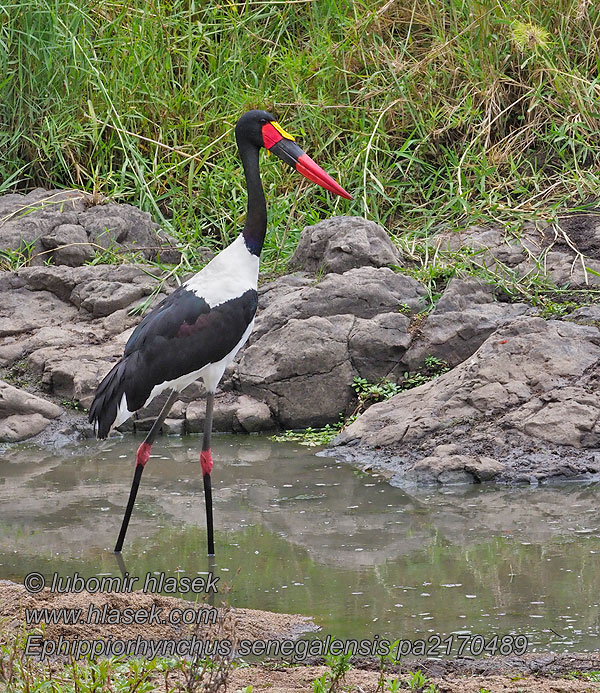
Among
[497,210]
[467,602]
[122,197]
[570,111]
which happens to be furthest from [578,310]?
[122,197]

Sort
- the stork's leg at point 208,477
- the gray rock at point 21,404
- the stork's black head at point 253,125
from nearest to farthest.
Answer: the stork's leg at point 208,477 → the stork's black head at point 253,125 → the gray rock at point 21,404

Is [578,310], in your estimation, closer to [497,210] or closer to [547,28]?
[497,210]

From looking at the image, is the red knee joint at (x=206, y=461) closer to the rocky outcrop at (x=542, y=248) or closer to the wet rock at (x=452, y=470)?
the wet rock at (x=452, y=470)

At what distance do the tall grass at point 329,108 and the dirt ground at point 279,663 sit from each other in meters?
4.16

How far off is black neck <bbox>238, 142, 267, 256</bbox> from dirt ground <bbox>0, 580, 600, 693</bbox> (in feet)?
5.36

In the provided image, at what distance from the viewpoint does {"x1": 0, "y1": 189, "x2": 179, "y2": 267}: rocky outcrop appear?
7426 millimetres

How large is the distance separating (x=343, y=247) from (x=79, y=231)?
1.84m

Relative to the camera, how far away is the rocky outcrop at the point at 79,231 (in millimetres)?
7426

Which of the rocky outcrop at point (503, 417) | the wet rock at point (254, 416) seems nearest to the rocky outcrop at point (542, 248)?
the rocky outcrop at point (503, 417)

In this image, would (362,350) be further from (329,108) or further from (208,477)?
(329,108)

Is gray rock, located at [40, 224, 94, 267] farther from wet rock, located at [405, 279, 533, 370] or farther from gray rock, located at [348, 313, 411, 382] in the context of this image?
wet rock, located at [405, 279, 533, 370]

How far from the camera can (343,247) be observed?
669cm

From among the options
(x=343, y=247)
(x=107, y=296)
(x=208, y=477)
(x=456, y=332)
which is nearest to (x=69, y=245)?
(x=107, y=296)

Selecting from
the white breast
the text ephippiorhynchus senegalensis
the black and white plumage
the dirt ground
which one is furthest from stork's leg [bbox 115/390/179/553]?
the dirt ground
